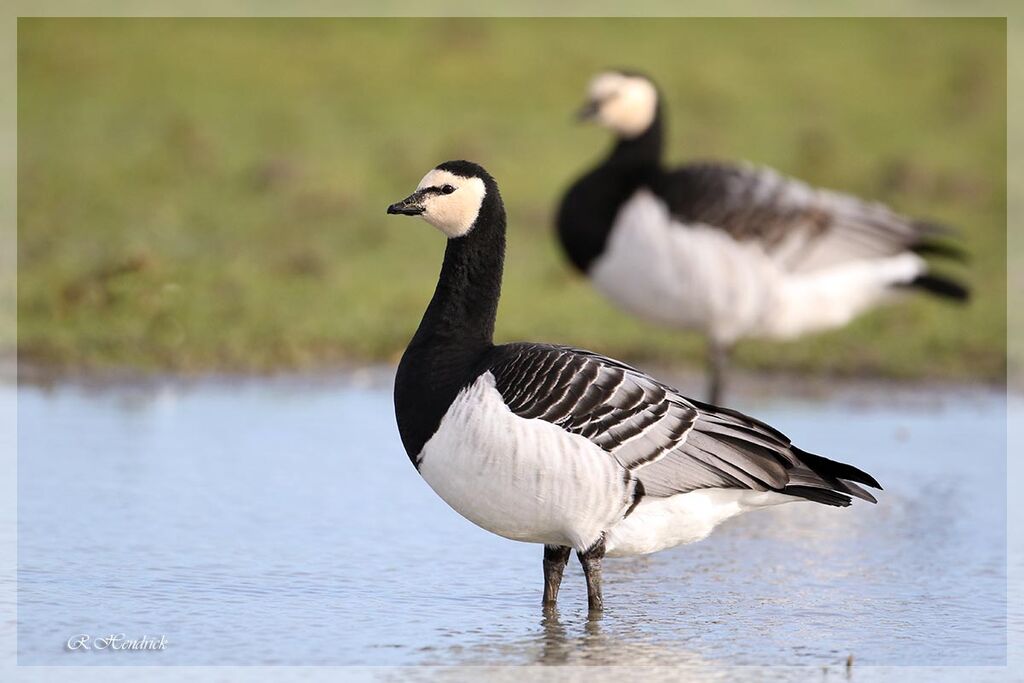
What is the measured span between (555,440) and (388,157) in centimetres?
1127

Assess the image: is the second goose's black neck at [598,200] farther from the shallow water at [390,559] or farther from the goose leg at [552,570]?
the goose leg at [552,570]

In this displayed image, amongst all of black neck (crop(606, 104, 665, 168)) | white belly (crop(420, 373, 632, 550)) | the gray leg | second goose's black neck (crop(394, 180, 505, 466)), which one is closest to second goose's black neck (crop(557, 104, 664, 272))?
black neck (crop(606, 104, 665, 168))

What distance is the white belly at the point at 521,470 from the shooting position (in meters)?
6.16

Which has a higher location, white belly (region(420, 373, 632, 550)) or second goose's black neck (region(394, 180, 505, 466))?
second goose's black neck (region(394, 180, 505, 466))

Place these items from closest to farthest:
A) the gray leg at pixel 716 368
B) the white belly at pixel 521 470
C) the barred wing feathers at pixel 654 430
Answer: the white belly at pixel 521 470 → the barred wing feathers at pixel 654 430 → the gray leg at pixel 716 368

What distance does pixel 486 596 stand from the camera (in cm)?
694

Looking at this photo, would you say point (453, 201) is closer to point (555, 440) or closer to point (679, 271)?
point (555, 440)

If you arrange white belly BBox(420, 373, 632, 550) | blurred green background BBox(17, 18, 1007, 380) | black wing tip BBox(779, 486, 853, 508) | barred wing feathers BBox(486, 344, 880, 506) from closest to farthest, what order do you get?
white belly BBox(420, 373, 632, 550) → barred wing feathers BBox(486, 344, 880, 506) → black wing tip BBox(779, 486, 853, 508) → blurred green background BBox(17, 18, 1007, 380)

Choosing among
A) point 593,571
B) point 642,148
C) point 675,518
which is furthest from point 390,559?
point 642,148

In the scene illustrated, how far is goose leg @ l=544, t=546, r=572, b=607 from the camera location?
6.70 metres

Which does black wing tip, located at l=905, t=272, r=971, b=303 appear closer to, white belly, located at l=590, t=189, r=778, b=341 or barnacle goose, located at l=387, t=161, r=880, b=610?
white belly, located at l=590, t=189, r=778, b=341

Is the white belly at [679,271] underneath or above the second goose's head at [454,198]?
above

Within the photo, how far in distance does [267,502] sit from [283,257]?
640 cm

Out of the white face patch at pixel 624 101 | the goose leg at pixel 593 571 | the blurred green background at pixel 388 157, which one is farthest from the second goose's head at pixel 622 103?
the goose leg at pixel 593 571
